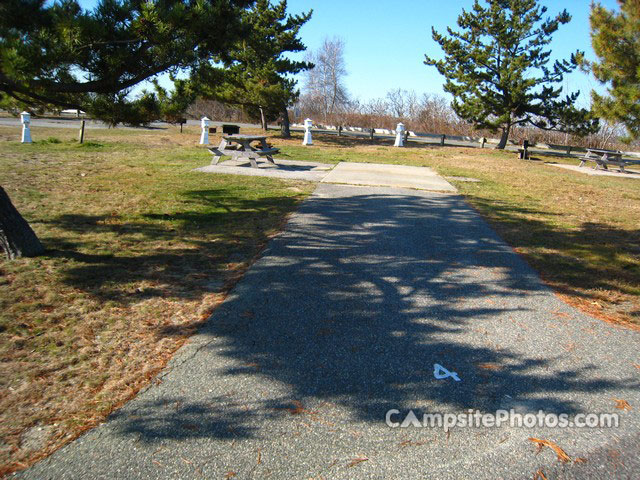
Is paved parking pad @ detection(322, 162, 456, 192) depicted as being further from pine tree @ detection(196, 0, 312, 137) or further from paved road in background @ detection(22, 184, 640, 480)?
pine tree @ detection(196, 0, 312, 137)

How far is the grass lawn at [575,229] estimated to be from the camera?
474 centimetres

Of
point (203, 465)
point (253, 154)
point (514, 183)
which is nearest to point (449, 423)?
point (203, 465)

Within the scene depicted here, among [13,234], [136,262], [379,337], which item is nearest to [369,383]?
[379,337]

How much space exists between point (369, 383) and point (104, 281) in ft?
9.22

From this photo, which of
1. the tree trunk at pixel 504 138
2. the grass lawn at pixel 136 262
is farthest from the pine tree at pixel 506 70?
the grass lawn at pixel 136 262

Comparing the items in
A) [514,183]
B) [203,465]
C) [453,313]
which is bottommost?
[203,465]

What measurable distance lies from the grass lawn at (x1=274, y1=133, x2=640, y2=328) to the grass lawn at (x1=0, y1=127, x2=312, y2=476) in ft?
11.3

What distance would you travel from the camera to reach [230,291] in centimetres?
428

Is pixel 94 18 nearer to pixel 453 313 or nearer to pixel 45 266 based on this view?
pixel 45 266

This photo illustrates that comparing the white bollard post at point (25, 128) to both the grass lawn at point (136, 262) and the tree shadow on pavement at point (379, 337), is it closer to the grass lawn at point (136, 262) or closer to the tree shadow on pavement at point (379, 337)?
the grass lawn at point (136, 262)

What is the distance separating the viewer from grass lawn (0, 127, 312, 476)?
8.83 feet

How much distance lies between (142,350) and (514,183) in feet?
38.8

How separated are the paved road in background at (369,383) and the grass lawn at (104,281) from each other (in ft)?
0.76

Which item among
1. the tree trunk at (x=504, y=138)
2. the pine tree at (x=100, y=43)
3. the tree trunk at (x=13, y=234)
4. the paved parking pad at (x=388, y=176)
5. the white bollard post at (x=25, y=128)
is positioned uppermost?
the tree trunk at (x=504, y=138)
